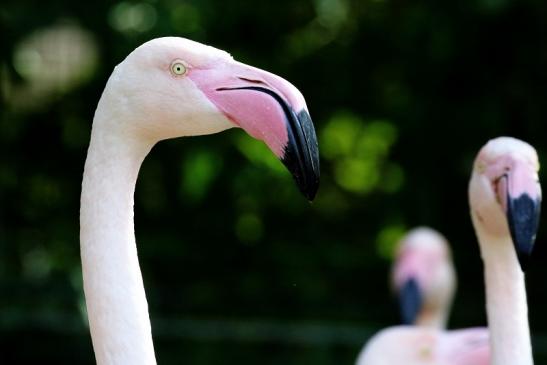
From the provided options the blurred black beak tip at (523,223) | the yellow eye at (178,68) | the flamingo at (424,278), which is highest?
the flamingo at (424,278)

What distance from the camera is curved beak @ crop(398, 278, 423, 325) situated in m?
5.35

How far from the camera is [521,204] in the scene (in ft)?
9.32

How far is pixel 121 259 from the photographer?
2104 millimetres

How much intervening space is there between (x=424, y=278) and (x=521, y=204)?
107 inches

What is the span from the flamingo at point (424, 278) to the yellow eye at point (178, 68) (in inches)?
132

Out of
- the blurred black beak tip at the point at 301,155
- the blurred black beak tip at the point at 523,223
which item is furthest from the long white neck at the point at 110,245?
the blurred black beak tip at the point at 523,223

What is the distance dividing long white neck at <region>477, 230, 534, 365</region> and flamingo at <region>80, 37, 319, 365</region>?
119cm

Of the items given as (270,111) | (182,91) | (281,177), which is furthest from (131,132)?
(281,177)

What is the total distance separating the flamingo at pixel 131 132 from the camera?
2076 mm

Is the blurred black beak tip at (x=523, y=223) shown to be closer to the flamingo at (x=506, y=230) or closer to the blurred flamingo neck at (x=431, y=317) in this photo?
the flamingo at (x=506, y=230)

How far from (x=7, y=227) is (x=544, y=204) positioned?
2.88 meters

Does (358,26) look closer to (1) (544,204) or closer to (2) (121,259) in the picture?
(1) (544,204)

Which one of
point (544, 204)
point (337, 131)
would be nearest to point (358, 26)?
point (337, 131)

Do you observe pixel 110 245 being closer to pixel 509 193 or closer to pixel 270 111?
pixel 270 111
